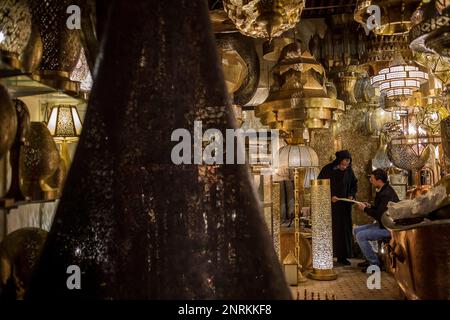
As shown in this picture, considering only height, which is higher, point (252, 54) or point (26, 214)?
point (252, 54)

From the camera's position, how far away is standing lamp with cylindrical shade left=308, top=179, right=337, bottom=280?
6160 millimetres

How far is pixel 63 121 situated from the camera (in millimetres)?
1666

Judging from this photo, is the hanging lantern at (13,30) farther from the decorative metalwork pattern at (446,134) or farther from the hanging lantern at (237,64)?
the decorative metalwork pattern at (446,134)

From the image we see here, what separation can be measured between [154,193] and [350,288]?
5845 mm

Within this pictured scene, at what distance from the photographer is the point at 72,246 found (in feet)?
2.15

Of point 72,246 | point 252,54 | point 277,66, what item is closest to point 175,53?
point 72,246

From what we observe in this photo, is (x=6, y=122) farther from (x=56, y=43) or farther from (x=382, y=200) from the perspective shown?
(x=382, y=200)

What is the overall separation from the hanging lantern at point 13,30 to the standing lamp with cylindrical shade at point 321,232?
557cm

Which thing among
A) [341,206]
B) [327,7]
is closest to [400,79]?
[327,7]

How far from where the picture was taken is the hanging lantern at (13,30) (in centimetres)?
104

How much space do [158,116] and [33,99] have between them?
1.21 metres

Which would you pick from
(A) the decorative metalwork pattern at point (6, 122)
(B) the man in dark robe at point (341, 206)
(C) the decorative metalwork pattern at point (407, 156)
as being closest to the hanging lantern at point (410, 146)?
(C) the decorative metalwork pattern at point (407, 156)
